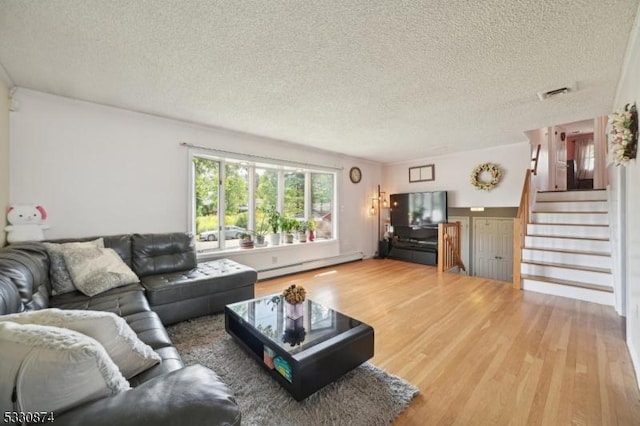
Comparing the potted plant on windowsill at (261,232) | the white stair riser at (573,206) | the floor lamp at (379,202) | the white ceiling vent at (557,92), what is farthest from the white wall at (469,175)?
the potted plant on windowsill at (261,232)

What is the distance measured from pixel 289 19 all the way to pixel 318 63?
0.49 metres

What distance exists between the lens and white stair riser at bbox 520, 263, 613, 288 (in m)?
3.31

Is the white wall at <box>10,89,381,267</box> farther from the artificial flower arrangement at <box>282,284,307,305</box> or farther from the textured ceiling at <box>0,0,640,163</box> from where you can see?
the artificial flower arrangement at <box>282,284,307,305</box>

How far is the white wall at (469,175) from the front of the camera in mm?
4730

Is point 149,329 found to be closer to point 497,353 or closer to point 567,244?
point 497,353

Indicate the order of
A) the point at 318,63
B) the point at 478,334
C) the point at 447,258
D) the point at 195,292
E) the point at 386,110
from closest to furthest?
1. the point at 318,63
2. the point at 478,334
3. the point at 195,292
4. the point at 386,110
5. the point at 447,258

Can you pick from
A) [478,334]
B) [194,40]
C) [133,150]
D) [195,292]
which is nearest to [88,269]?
[195,292]

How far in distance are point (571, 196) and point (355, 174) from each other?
4088 mm

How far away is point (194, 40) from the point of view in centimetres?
178

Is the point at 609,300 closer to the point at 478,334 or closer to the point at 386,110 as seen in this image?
the point at 478,334

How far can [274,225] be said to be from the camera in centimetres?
446

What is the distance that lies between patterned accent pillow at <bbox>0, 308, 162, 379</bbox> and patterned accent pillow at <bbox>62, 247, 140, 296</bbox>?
4.63 feet

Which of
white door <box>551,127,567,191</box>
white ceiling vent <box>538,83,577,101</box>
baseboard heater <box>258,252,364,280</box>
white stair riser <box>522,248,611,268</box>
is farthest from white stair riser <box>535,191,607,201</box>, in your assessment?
baseboard heater <box>258,252,364,280</box>

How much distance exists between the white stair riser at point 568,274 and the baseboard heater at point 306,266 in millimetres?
3000
